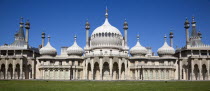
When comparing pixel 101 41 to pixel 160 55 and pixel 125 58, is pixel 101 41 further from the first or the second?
pixel 160 55

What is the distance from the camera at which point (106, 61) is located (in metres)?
94.9

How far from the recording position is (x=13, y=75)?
10100cm

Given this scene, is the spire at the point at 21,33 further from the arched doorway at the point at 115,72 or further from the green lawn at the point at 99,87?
the green lawn at the point at 99,87

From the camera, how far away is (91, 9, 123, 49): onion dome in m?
103

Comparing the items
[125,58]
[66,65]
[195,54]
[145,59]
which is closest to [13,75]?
[66,65]

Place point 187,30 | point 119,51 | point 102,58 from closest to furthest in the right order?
1. point 102,58
2. point 119,51
3. point 187,30

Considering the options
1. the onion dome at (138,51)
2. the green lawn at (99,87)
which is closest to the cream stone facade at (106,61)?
the onion dome at (138,51)

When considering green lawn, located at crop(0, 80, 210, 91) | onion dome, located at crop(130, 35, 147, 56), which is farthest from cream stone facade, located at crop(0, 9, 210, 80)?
green lawn, located at crop(0, 80, 210, 91)

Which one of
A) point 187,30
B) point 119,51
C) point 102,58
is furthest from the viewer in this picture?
point 187,30

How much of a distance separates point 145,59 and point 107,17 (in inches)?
884

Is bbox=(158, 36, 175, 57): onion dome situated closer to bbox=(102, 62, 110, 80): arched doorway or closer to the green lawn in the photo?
bbox=(102, 62, 110, 80): arched doorway

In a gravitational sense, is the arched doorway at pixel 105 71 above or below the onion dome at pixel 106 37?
below

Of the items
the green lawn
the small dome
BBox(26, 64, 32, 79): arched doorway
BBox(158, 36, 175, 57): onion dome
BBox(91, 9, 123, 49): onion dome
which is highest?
the small dome

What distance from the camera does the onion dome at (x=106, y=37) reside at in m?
103
